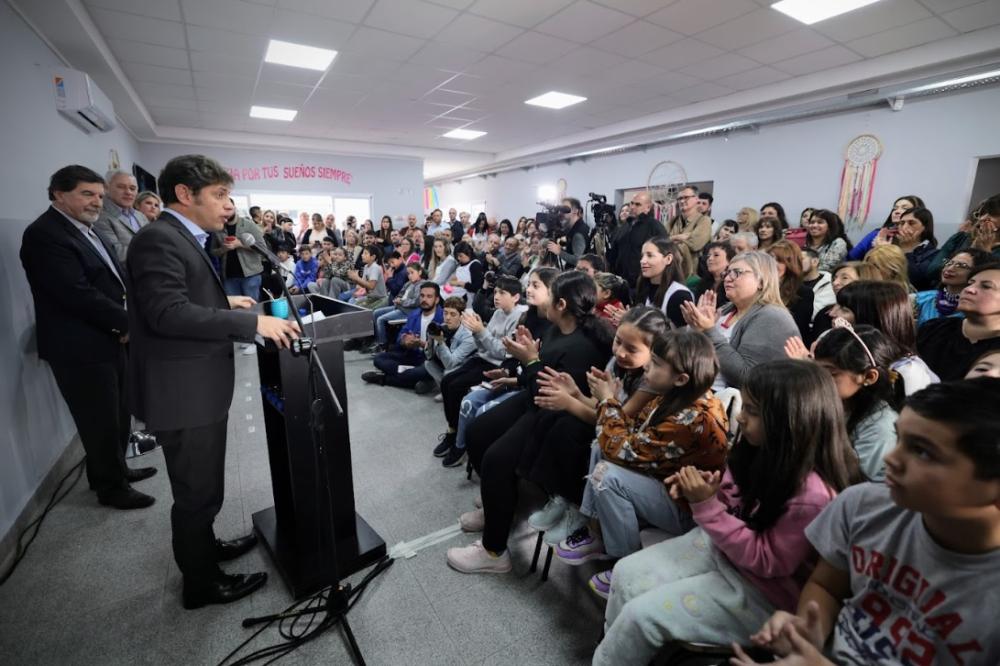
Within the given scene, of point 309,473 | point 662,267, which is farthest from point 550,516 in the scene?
point 662,267

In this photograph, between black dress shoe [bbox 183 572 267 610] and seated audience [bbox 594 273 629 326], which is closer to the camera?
black dress shoe [bbox 183 572 267 610]

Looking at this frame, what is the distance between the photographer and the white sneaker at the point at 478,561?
72.6 inches

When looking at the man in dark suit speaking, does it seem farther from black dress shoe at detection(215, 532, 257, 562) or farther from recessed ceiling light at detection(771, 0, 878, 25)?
recessed ceiling light at detection(771, 0, 878, 25)

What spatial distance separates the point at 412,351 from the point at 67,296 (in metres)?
2.37

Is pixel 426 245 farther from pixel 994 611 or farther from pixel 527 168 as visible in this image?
pixel 994 611

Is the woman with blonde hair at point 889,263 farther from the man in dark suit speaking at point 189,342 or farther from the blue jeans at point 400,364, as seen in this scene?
the blue jeans at point 400,364

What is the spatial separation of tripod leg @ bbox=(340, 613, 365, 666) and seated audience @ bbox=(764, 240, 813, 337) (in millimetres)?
2800

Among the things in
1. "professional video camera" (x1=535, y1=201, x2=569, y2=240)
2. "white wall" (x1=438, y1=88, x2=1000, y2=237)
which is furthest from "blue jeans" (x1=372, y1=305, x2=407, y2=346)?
"white wall" (x1=438, y1=88, x2=1000, y2=237)

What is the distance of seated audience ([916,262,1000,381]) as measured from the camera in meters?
1.63

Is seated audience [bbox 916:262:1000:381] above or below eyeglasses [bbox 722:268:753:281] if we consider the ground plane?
below

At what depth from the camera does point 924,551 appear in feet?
2.65

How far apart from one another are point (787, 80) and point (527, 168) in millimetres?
6274

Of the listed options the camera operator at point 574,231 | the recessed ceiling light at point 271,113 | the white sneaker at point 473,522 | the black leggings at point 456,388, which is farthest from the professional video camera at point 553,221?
the recessed ceiling light at point 271,113

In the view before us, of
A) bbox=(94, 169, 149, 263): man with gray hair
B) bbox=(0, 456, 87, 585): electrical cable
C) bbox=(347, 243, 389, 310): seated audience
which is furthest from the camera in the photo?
bbox=(347, 243, 389, 310): seated audience
